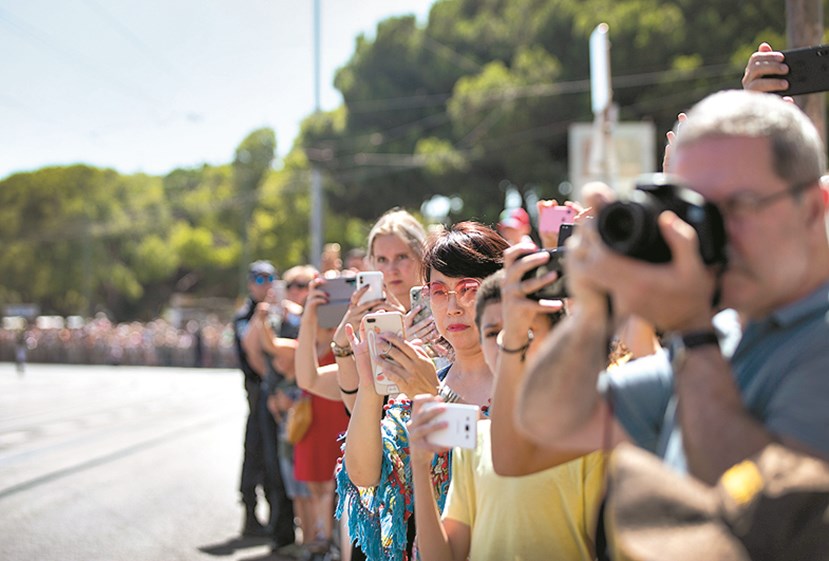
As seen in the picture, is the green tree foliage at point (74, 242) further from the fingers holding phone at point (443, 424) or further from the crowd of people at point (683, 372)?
the crowd of people at point (683, 372)

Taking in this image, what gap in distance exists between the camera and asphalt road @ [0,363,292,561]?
7129mm

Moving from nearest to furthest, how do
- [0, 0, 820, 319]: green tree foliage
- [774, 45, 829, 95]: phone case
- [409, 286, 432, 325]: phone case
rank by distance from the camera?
[774, 45, 829, 95]: phone case → [409, 286, 432, 325]: phone case → [0, 0, 820, 319]: green tree foliage

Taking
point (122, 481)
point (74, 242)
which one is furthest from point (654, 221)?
point (74, 242)

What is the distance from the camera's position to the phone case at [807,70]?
2703 mm

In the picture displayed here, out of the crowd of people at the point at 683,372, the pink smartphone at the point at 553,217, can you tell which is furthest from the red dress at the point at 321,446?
the crowd of people at the point at 683,372

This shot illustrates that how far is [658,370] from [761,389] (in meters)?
0.22

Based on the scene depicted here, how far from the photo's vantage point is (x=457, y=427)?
2240 mm

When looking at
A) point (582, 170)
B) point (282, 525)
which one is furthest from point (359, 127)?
point (282, 525)

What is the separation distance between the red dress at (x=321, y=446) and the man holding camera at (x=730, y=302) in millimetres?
5026

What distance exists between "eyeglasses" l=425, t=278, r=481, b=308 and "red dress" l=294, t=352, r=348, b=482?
10.9ft

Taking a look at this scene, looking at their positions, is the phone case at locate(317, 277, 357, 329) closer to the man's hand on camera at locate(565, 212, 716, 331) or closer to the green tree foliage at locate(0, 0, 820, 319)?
the green tree foliage at locate(0, 0, 820, 319)

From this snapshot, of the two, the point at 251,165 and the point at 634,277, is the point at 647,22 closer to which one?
the point at 634,277

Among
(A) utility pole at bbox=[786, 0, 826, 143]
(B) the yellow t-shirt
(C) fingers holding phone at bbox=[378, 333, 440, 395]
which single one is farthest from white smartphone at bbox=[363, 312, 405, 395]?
(A) utility pole at bbox=[786, 0, 826, 143]

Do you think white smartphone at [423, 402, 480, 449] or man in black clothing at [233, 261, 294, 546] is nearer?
white smartphone at [423, 402, 480, 449]
